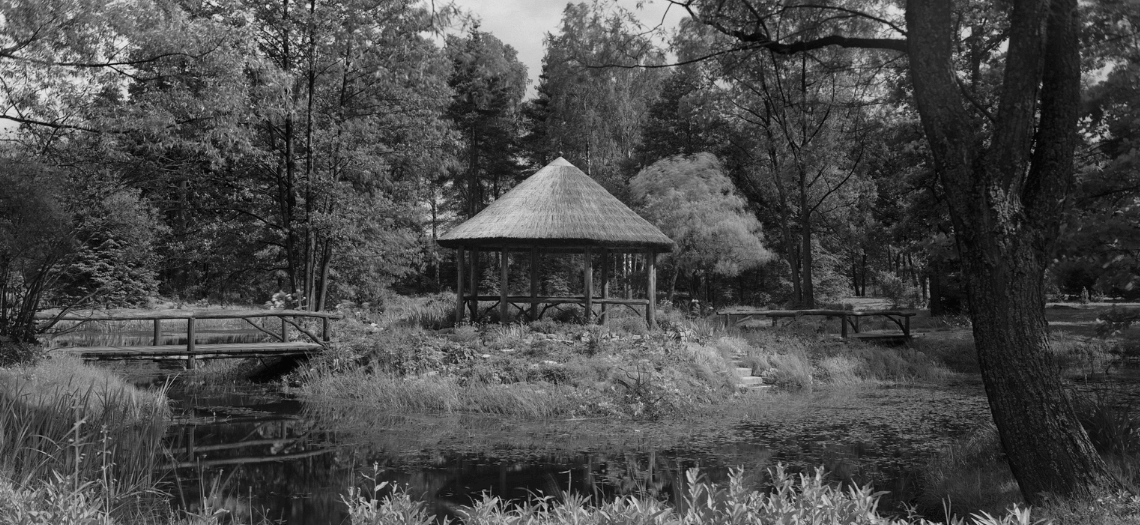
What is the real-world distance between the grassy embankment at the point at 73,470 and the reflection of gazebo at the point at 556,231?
31.1ft

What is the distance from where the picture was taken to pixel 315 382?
16.2m

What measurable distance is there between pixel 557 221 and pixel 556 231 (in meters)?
0.47

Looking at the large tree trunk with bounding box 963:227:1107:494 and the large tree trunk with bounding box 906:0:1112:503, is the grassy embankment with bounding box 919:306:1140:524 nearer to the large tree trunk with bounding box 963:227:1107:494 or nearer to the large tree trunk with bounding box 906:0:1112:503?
the large tree trunk with bounding box 963:227:1107:494

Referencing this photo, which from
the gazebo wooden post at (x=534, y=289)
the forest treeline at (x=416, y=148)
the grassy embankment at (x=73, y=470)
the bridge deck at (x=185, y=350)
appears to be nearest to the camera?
the grassy embankment at (x=73, y=470)

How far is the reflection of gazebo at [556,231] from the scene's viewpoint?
59.0 feet

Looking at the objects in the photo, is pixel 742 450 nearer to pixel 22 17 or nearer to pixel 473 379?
pixel 473 379

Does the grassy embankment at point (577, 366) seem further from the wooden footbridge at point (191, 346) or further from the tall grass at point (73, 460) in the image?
the tall grass at point (73, 460)

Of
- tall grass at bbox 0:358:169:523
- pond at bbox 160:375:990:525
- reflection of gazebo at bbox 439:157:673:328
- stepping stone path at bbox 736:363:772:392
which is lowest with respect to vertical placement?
pond at bbox 160:375:990:525

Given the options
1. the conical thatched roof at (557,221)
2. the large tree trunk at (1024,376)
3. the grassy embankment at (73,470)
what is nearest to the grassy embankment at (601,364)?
the conical thatched roof at (557,221)

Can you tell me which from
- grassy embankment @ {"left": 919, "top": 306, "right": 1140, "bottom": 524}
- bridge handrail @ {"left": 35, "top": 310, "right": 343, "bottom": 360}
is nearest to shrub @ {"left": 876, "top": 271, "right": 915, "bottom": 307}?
bridge handrail @ {"left": 35, "top": 310, "right": 343, "bottom": 360}

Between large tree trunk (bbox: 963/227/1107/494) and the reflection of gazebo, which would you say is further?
the reflection of gazebo

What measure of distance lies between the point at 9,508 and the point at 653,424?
9.08 metres

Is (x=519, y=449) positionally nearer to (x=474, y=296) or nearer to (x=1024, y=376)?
(x=1024, y=376)

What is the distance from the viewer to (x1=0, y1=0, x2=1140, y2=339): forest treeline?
34.6ft
